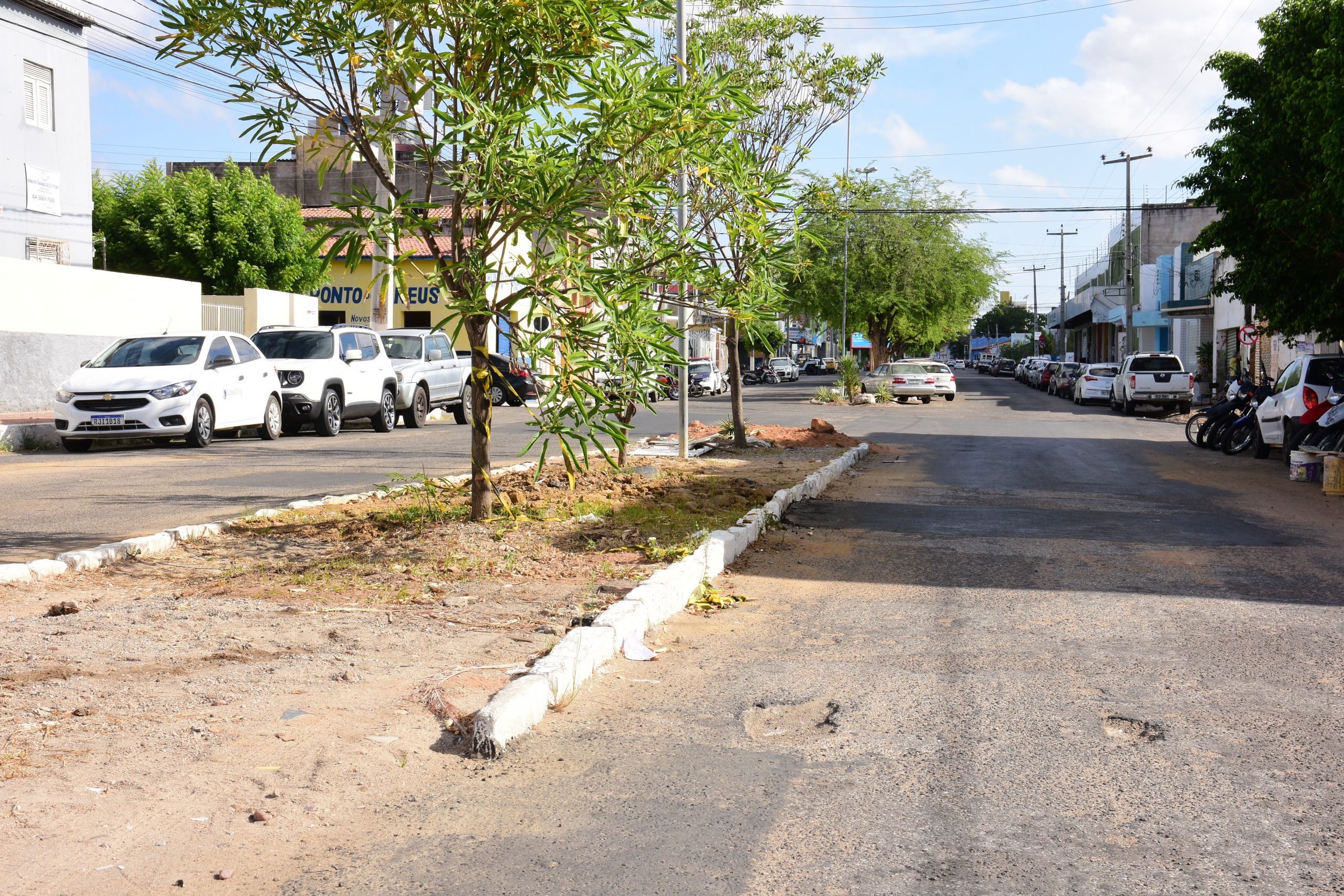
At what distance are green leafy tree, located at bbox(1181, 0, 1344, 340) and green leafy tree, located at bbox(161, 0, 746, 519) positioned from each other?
47.3 feet

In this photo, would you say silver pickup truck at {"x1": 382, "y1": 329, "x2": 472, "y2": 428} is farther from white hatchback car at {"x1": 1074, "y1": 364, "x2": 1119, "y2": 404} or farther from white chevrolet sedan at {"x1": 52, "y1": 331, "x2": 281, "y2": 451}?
white hatchback car at {"x1": 1074, "y1": 364, "x2": 1119, "y2": 404}

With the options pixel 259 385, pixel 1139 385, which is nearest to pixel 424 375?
pixel 259 385

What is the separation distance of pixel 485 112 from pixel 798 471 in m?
8.26

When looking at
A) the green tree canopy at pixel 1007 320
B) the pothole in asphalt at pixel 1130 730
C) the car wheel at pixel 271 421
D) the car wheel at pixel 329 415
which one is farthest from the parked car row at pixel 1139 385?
the green tree canopy at pixel 1007 320

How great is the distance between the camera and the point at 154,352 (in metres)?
18.0

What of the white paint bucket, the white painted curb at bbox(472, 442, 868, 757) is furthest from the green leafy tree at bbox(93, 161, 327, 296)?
the white painted curb at bbox(472, 442, 868, 757)

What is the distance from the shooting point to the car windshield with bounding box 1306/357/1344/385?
1745cm

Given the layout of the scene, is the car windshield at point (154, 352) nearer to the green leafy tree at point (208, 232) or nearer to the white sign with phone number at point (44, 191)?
the white sign with phone number at point (44, 191)

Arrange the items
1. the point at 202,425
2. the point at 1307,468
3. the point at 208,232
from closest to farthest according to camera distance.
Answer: the point at 1307,468, the point at 202,425, the point at 208,232

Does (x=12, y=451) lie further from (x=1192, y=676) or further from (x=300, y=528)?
(x=1192, y=676)

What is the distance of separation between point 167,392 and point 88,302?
25.3ft

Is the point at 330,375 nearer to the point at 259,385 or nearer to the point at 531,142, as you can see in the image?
the point at 259,385

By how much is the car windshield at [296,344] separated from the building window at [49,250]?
8061 mm

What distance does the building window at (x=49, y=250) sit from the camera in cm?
2636
